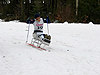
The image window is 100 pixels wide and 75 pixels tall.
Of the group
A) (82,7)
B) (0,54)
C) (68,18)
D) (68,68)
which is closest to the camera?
(68,68)

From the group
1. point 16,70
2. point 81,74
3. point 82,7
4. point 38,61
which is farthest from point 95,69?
point 82,7

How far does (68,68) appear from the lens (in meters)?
4.91

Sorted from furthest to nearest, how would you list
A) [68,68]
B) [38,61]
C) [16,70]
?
[38,61] < [68,68] < [16,70]

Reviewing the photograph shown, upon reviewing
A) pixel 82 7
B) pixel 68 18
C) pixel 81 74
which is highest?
pixel 82 7

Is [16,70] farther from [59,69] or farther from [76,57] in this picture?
[76,57]

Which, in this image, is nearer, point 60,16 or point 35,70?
point 35,70

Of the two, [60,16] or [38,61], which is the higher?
[60,16]

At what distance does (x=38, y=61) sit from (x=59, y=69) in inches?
34.4

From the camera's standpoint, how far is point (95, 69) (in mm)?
4988

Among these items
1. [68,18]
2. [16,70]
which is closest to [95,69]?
[16,70]

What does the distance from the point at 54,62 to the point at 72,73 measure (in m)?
0.92

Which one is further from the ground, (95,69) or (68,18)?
(68,18)

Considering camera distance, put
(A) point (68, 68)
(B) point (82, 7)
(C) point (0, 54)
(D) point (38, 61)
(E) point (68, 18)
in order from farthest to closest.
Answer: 1. (B) point (82, 7)
2. (E) point (68, 18)
3. (C) point (0, 54)
4. (D) point (38, 61)
5. (A) point (68, 68)

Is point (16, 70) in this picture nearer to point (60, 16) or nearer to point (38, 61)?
point (38, 61)
